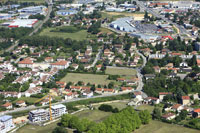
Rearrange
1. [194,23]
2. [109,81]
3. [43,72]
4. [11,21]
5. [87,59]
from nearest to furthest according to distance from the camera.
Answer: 1. [109,81]
2. [43,72]
3. [87,59]
4. [194,23]
5. [11,21]

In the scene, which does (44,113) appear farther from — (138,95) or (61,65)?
(61,65)

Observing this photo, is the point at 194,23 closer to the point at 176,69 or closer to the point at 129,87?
the point at 176,69

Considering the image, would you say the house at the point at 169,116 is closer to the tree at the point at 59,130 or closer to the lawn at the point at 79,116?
the lawn at the point at 79,116

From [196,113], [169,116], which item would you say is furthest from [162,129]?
[196,113]

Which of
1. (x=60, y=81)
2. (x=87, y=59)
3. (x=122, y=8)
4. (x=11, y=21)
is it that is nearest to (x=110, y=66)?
(x=87, y=59)

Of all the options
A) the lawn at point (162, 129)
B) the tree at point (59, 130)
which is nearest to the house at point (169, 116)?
the lawn at point (162, 129)

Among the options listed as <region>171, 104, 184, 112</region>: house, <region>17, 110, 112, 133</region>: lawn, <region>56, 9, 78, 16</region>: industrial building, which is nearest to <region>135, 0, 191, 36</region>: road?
<region>56, 9, 78, 16</region>: industrial building

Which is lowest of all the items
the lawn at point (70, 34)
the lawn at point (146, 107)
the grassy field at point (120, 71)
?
the lawn at point (146, 107)
